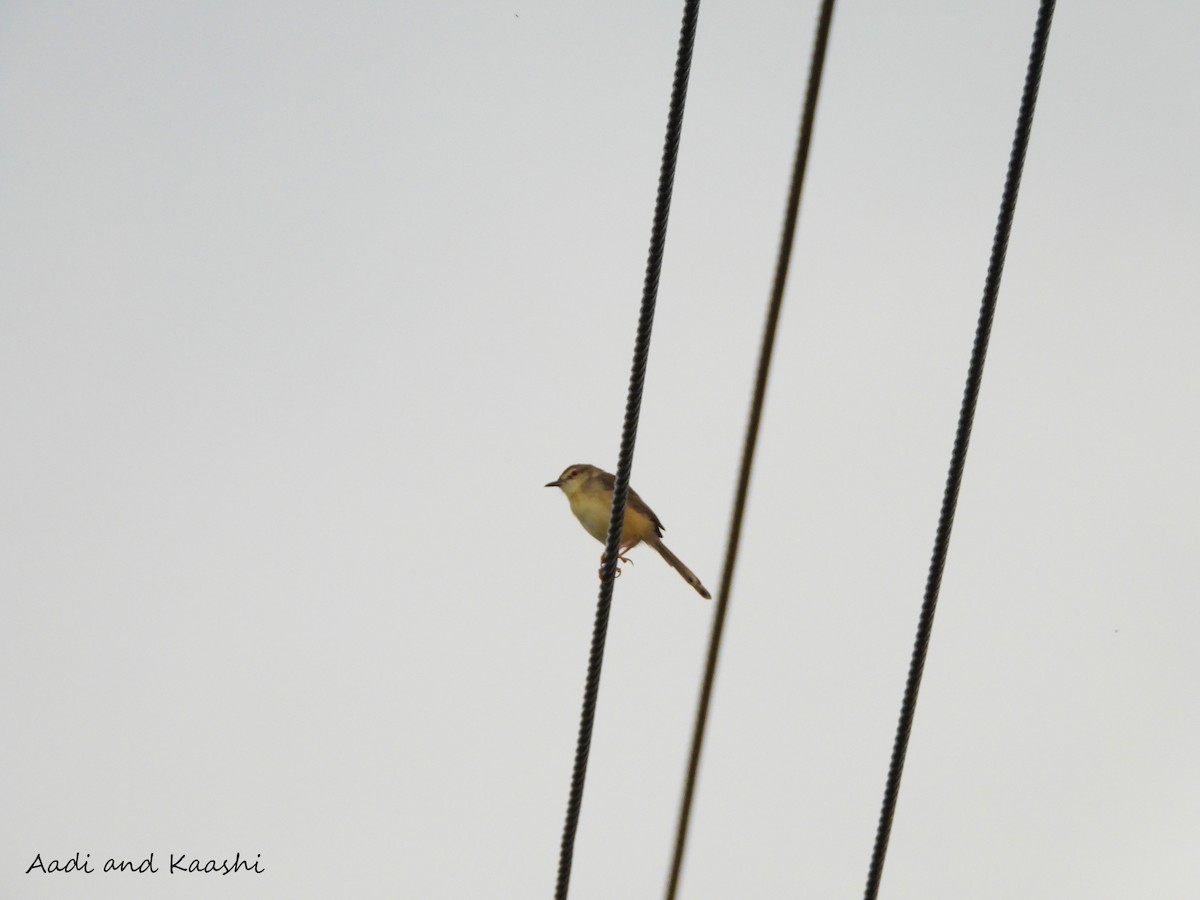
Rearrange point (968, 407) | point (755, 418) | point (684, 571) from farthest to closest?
point (684, 571)
point (755, 418)
point (968, 407)

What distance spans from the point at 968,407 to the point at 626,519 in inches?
138

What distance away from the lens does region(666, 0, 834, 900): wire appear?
8.80 ft

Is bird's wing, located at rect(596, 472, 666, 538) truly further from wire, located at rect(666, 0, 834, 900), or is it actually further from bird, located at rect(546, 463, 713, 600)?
wire, located at rect(666, 0, 834, 900)

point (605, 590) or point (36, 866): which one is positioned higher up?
point (605, 590)

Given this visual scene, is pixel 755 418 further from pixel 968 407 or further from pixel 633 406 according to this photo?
pixel 968 407

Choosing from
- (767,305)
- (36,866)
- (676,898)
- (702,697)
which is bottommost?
(36,866)

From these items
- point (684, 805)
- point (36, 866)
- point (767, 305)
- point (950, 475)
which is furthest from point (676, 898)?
point (36, 866)

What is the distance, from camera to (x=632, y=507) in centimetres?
604

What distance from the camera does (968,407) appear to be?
2676 millimetres

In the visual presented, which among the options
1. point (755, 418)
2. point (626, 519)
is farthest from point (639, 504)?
point (755, 418)

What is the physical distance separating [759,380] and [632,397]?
1.16 feet

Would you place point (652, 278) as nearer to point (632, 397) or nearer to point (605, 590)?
point (632, 397)

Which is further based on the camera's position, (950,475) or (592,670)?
(592,670)

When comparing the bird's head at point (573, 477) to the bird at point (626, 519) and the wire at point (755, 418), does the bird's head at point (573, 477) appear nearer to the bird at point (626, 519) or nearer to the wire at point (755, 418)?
the bird at point (626, 519)
